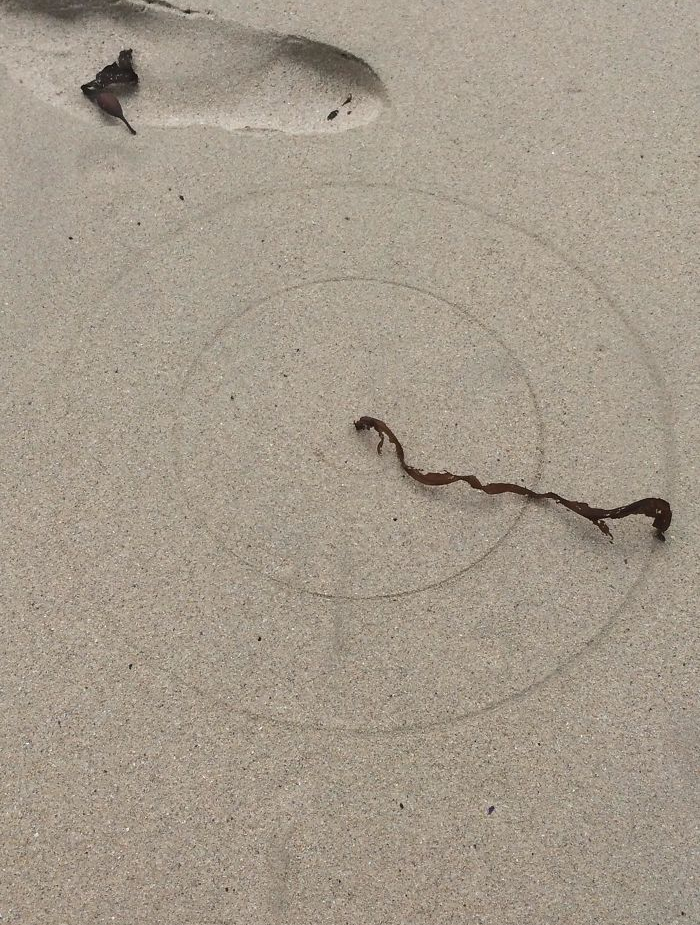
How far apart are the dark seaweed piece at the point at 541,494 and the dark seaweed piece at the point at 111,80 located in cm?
137

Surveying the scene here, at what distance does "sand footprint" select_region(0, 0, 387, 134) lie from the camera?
9.20ft

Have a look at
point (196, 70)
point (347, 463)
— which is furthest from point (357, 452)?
point (196, 70)

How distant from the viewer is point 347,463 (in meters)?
2.08

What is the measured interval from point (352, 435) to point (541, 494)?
0.43m

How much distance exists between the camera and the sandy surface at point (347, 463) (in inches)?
63.9

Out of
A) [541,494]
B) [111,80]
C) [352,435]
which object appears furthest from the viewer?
[111,80]

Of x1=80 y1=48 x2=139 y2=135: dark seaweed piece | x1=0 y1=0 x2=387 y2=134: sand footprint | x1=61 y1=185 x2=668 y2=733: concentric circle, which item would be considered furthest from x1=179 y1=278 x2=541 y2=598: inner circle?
x1=80 y1=48 x2=139 y2=135: dark seaweed piece

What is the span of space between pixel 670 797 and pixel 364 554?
2.38ft

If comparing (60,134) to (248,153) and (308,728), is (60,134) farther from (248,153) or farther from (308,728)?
(308,728)

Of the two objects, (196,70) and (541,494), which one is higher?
(196,70)

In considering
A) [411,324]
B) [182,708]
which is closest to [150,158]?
[411,324]

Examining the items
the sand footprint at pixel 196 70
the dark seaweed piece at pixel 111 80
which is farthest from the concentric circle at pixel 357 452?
the dark seaweed piece at pixel 111 80

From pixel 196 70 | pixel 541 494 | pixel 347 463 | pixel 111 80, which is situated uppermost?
pixel 196 70

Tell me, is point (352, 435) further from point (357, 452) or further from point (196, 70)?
point (196, 70)
